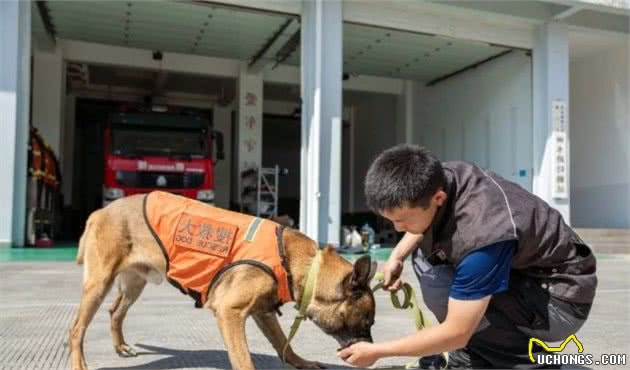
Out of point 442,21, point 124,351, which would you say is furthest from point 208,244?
point 442,21

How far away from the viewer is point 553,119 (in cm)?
1436

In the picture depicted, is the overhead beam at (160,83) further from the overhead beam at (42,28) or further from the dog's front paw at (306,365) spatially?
the dog's front paw at (306,365)

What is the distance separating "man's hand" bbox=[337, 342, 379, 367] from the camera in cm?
214

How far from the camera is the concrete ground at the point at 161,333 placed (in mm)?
3203

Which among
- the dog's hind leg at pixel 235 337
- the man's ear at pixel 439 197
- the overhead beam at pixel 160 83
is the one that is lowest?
the dog's hind leg at pixel 235 337

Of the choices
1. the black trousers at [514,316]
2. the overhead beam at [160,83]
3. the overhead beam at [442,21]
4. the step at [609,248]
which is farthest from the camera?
the overhead beam at [160,83]

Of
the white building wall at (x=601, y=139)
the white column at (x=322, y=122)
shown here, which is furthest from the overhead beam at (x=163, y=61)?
the white building wall at (x=601, y=139)

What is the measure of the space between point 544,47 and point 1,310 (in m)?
13.4

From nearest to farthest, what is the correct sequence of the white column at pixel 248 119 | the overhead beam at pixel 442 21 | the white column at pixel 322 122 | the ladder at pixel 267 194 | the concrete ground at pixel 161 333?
1. the concrete ground at pixel 161 333
2. the white column at pixel 322 122
3. the overhead beam at pixel 442 21
4. the ladder at pixel 267 194
5. the white column at pixel 248 119

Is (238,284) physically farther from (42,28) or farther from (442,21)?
(42,28)

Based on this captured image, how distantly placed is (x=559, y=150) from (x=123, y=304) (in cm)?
1318

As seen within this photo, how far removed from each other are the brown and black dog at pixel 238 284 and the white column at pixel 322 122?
29.3 ft

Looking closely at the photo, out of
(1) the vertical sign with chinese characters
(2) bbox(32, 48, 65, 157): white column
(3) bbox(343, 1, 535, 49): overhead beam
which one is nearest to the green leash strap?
(3) bbox(343, 1, 535, 49): overhead beam

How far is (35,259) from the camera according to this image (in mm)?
8953
